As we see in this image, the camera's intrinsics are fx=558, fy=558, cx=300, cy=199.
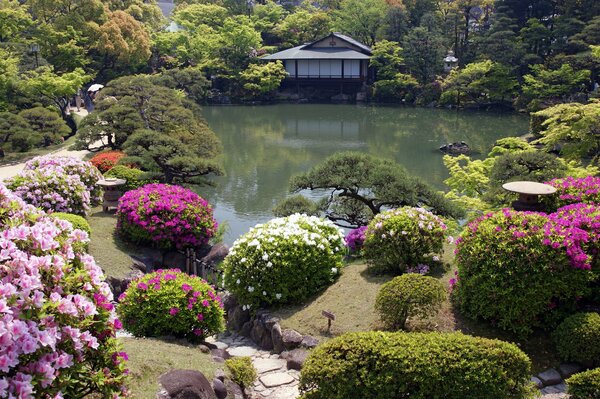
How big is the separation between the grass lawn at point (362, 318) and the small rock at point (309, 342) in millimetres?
82

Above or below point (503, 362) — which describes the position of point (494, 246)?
above

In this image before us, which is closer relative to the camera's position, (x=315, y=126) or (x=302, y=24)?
(x=315, y=126)

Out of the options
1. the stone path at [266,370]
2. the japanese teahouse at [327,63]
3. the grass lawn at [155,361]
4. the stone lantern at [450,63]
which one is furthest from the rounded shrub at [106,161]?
the stone lantern at [450,63]

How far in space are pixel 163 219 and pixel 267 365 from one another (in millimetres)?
4021

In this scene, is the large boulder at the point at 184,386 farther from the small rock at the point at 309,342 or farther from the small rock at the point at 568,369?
the small rock at the point at 568,369

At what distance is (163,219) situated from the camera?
9.15m

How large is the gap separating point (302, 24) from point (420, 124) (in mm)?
15351

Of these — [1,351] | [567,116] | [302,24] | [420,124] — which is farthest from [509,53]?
[1,351]

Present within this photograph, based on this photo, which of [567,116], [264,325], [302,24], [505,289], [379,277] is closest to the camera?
[505,289]

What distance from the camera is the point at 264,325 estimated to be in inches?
260

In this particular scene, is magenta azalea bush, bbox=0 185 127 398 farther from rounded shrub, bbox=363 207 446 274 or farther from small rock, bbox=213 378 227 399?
rounded shrub, bbox=363 207 446 274

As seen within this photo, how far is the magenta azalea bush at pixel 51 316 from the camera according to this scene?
2.66 meters

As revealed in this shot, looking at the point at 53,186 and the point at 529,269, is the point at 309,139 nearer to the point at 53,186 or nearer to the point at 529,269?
the point at 53,186

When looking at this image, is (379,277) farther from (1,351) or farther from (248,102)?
(248,102)
